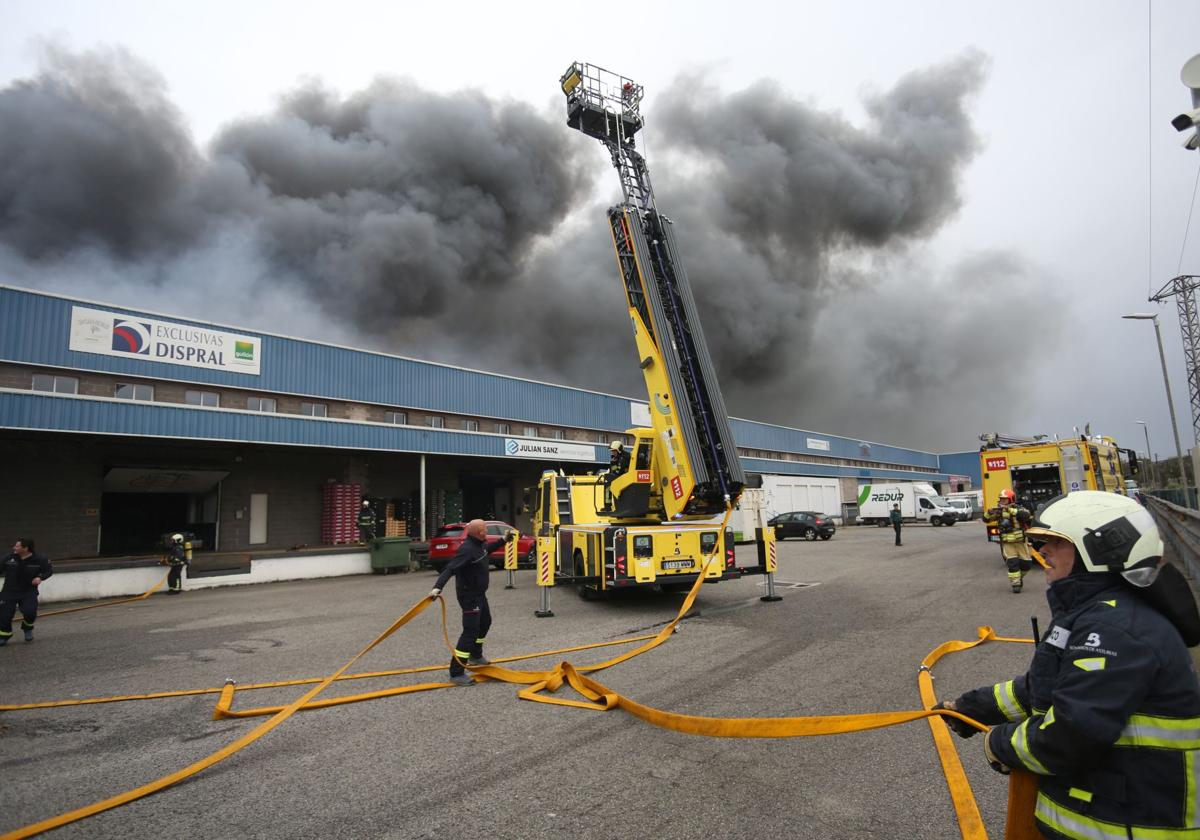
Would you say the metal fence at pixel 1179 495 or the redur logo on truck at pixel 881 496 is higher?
the redur logo on truck at pixel 881 496

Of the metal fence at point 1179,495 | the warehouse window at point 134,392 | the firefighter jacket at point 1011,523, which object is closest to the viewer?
the firefighter jacket at point 1011,523

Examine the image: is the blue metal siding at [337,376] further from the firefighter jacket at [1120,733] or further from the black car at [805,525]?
the firefighter jacket at [1120,733]

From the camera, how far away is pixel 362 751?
4.30m

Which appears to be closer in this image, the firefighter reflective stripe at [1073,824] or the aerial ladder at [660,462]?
the firefighter reflective stripe at [1073,824]

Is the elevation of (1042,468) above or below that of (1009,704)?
above

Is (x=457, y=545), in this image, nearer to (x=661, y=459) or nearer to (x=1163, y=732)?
(x=661, y=459)

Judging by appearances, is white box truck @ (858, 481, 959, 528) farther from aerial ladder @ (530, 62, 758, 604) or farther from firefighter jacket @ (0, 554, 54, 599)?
firefighter jacket @ (0, 554, 54, 599)

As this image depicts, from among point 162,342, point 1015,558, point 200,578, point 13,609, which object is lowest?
point 200,578

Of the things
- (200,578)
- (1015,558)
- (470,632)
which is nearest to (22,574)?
(470,632)

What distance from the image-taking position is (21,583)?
8.24m

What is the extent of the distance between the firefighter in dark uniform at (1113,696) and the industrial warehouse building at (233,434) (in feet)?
27.6

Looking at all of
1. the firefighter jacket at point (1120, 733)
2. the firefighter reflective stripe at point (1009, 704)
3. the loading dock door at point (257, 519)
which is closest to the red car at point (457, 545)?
the loading dock door at point (257, 519)

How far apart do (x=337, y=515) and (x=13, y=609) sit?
1323 centimetres

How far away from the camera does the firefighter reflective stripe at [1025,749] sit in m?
1.65
